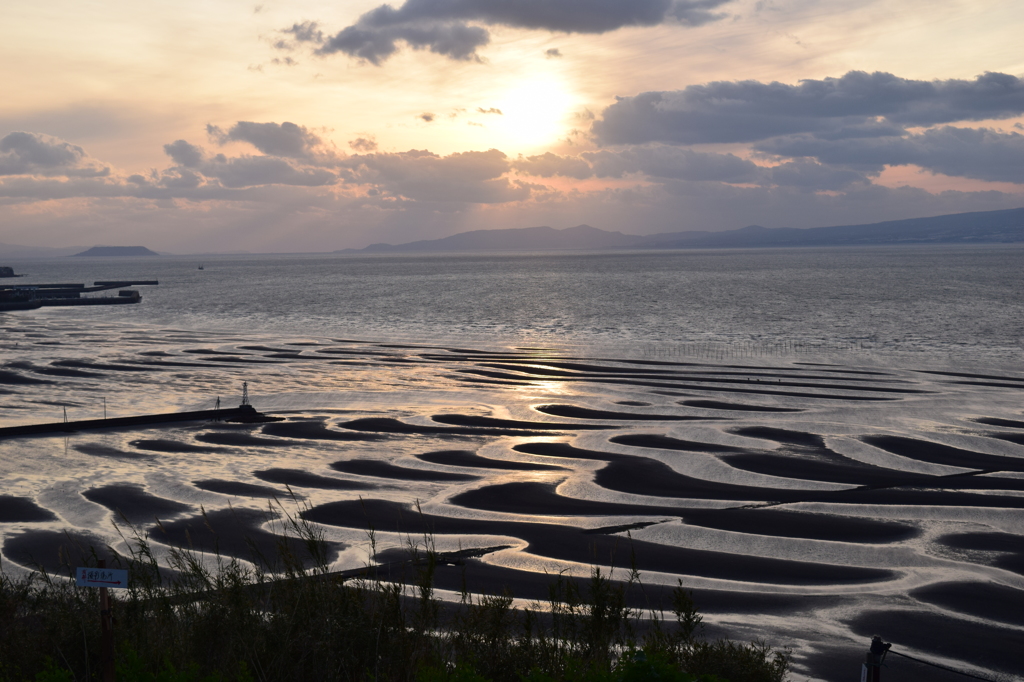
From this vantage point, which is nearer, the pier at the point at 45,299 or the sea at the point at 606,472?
the sea at the point at 606,472

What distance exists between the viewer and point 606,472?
2412 centimetres

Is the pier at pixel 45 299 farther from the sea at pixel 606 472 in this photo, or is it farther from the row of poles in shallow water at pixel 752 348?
the row of poles in shallow water at pixel 752 348

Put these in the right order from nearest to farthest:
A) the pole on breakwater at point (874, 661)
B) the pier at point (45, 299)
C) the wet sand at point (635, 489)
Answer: the pole on breakwater at point (874, 661) < the wet sand at point (635, 489) < the pier at point (45, 299)

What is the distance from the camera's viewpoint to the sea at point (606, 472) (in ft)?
49.8

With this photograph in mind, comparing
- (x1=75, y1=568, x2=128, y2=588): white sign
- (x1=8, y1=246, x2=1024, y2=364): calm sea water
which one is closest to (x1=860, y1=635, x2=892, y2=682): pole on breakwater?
(x1=75, y1=568, x2=128, y2=588): white sign

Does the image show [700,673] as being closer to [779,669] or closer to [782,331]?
[779,669]

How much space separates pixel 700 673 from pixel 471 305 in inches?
3810

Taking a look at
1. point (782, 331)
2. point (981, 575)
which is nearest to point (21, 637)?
point (981, 575)

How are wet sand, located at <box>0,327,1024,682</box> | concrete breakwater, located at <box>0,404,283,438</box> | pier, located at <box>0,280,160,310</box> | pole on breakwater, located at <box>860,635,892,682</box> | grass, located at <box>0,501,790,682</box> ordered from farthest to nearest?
pier, located at <box>0,280,160,310</box>
concrete breakwater, located at <box>0,404,283,438</box>
wet sand, located at <box>0,327,1024,682</box>
grass, located at <box>0,501,790,682</box>
pole on breakwater, located at <box>860,635,892,682</box>

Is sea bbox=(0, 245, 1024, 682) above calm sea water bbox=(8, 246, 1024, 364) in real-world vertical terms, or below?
below

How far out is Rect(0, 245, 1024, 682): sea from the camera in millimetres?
15164

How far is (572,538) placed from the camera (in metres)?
18.2

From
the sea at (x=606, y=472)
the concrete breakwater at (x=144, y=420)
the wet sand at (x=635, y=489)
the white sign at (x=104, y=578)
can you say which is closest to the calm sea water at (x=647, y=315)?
the sea at (x=606, y=472)

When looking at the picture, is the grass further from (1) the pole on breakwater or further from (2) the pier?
(2) the pier
